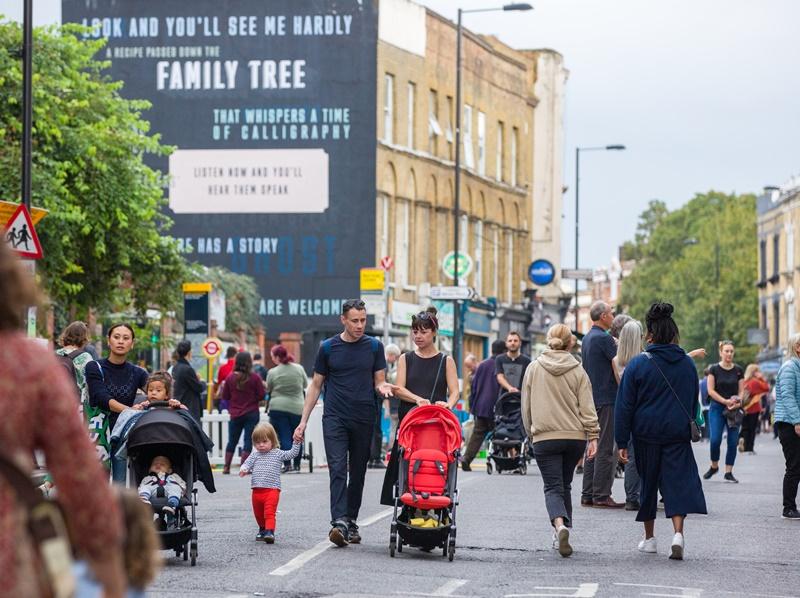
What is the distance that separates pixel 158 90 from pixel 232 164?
3537 millimetres

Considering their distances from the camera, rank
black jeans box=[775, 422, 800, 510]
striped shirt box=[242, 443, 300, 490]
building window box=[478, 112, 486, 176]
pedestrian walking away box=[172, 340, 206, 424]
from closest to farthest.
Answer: striped shirt box=[242, 443, 300, 490], black jeans box=[775, 422, 800, 510], pedestrian walking away box=[172, 340, 206, 424], building window box=[478, 112, 486, 176]

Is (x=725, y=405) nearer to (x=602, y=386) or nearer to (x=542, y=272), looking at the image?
(x=602, y=386)

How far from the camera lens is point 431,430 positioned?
13617 millimetres

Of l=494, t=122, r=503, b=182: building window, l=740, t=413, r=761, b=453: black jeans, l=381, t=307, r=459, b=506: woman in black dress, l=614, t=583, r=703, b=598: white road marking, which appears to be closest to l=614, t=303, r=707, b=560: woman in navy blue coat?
l=381, t=307, r=459, b=506: woman in black dress

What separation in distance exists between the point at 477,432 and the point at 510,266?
4626cm

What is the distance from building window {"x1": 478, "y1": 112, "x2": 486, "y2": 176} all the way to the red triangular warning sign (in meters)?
47.3

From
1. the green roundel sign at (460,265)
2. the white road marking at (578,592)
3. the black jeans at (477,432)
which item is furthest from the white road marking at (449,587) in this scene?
the green roundel sign at (460,265)

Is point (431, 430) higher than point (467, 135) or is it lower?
lower

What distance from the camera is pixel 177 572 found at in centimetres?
1230

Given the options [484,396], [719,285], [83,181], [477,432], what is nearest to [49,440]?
[484,396]

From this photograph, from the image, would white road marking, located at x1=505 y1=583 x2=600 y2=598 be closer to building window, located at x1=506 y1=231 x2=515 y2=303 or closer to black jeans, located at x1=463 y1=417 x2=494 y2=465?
black jeans, located at x1=463 y1=417 x2=494 y2=465

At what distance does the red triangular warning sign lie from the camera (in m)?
20.7

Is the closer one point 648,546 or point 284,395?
point 648,546

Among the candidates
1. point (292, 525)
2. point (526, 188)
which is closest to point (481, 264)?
point (526, 188)
